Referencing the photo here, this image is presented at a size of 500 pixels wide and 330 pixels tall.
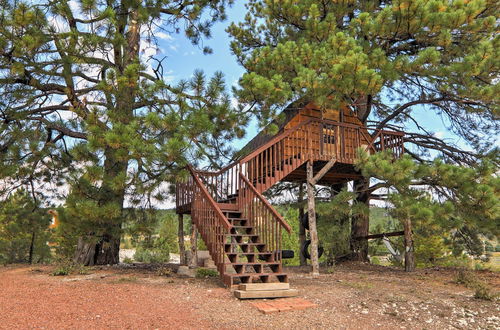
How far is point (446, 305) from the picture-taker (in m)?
6.12

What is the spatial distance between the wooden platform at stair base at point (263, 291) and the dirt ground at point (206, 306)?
0.18 metres

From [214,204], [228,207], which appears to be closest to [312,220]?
[228,207]

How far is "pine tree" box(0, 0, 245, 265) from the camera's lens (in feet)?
22.4

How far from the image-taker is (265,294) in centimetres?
629

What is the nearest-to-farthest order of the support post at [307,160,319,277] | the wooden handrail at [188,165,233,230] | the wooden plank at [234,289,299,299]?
the wooden plank at [234,289,299,299] < the wooden handrail at [188,165,233,230] < the support post at [307,160,319,277]

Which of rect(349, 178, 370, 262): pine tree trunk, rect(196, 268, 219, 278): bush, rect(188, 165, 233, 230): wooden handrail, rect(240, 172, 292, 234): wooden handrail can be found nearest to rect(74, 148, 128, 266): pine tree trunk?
rect(188, 165, 233, 230): wooden handrail

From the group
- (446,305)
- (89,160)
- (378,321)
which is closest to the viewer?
(378,321)

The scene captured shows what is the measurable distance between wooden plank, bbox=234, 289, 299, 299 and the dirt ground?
16cm

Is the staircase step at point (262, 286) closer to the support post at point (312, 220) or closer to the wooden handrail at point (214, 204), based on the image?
the wooden handrail at point (214, 204)

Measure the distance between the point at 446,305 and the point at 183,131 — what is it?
526 cm

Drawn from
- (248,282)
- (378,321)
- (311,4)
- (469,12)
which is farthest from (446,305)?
(311,4)

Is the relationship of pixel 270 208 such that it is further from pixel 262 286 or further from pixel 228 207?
pixel 262 286

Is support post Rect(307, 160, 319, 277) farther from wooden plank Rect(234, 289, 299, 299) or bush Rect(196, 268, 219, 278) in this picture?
wooden plank Rect(234, 289, 299, 299)

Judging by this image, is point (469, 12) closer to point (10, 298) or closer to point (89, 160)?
point (89, 160)
